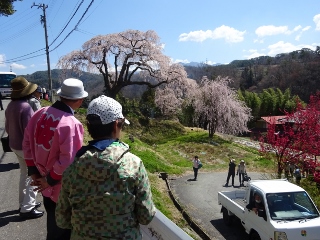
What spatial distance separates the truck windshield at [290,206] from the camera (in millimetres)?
7465

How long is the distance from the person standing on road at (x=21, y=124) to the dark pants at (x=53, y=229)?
107 centimetres

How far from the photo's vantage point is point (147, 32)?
2594 centimetres

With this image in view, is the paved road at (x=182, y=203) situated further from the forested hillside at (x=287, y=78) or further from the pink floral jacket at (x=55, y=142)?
the forested hillside at (x=287, y=78)

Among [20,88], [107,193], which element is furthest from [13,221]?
[107,193]

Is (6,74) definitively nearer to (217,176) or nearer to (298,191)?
(217,176)

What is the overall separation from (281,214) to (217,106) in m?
23.1

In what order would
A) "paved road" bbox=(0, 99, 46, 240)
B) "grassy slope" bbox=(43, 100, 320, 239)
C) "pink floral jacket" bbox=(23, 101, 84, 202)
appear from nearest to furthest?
"pink floral jacket" bbox=(23, 101, 84, 202) → "paved road" bbox=(0, 99, 46, 240) → "grassy slope" bbox=(43, 100, 320, 239)

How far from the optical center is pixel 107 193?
180cm

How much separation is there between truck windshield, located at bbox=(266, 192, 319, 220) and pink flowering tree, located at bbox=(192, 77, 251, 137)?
70.2 feet

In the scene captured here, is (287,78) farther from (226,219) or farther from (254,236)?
(254,236)

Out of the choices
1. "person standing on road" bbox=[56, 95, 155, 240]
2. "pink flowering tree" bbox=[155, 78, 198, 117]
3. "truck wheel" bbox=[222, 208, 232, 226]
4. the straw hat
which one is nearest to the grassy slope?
"pink flowering tree" bbox=[155, 78, 198, 117]

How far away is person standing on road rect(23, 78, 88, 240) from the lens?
2.52 m

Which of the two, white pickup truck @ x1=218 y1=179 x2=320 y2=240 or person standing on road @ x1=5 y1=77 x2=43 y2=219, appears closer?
person standing on road @ x1=5 y1=77 x2=43 y2=219

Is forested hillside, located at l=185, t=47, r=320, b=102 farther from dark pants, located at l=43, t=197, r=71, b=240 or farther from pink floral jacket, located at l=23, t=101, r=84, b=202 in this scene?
pink floral jacket, located at l=23, t=101, r=84, b=202
